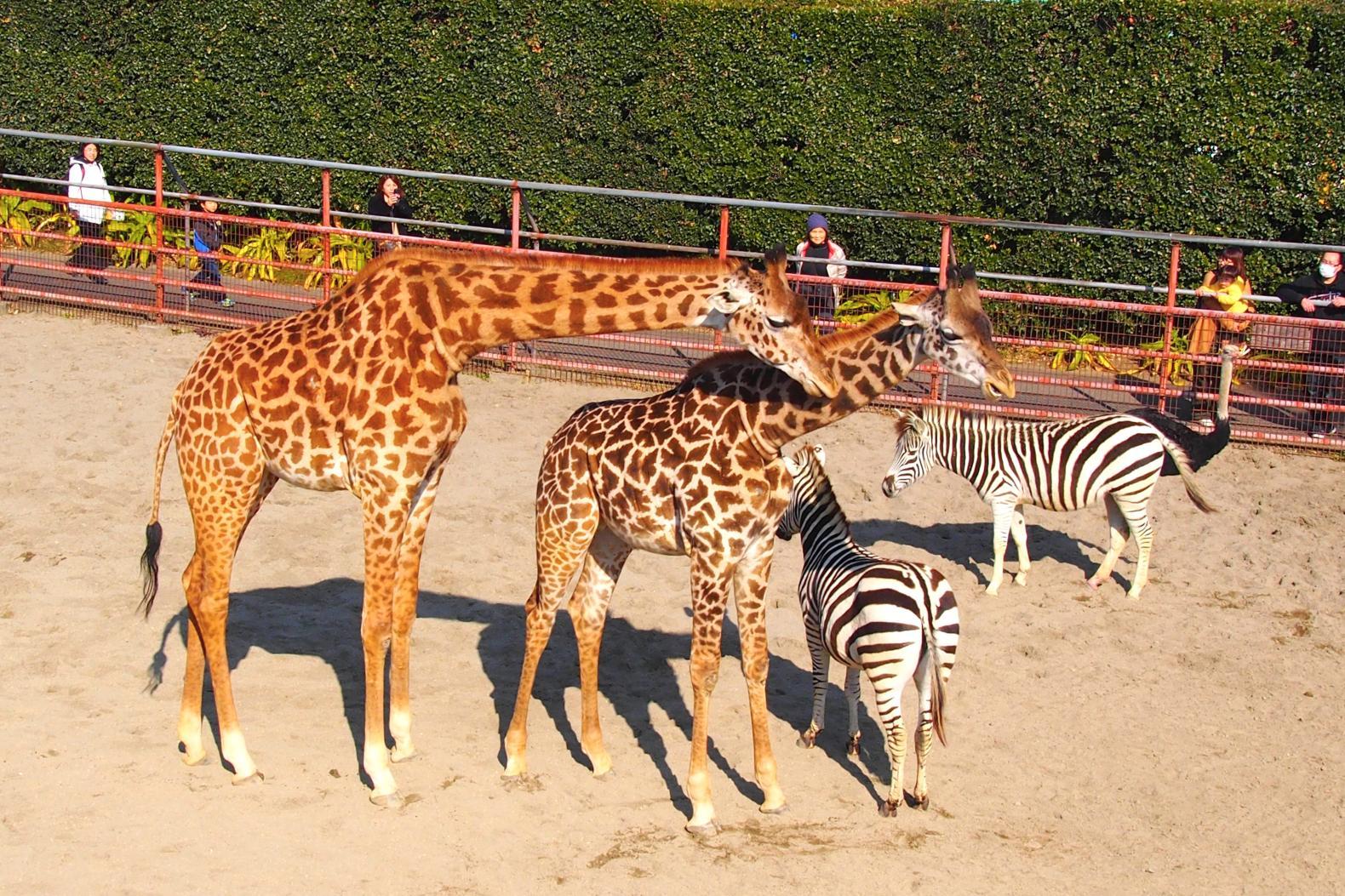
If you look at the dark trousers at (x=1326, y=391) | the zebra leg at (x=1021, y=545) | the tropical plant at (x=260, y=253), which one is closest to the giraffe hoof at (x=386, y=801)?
the zebra leg at (x=1021, y=545)

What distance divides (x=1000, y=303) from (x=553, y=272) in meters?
9.67

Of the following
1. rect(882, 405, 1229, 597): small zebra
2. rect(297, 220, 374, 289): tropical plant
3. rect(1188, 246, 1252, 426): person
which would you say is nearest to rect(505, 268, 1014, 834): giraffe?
rect(882, 405, 1229, 597): small zebra

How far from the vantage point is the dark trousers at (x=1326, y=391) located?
1370 cm

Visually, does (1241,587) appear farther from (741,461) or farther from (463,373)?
(463,373)

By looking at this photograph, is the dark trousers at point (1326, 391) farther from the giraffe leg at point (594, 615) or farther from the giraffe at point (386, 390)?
the giraffe at point (386, 390)

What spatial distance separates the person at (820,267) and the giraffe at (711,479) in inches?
260

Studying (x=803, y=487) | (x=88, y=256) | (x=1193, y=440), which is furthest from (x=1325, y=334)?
(x=88, y=256)

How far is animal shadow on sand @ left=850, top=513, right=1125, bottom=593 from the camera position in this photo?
11.3 metres

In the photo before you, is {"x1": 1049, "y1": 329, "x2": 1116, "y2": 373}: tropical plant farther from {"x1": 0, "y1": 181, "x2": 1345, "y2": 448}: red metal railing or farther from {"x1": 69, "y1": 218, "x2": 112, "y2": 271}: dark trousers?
{"x1": 69, "y1": 218, "x2": 112, "y2": 271}: dark trousers

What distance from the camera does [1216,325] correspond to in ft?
47.5

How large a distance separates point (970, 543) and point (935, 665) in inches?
179

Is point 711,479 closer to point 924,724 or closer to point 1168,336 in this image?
point 924,724

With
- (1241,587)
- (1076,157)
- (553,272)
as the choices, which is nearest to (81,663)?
(553,272)

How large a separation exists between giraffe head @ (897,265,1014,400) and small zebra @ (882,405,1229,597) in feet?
13.8
